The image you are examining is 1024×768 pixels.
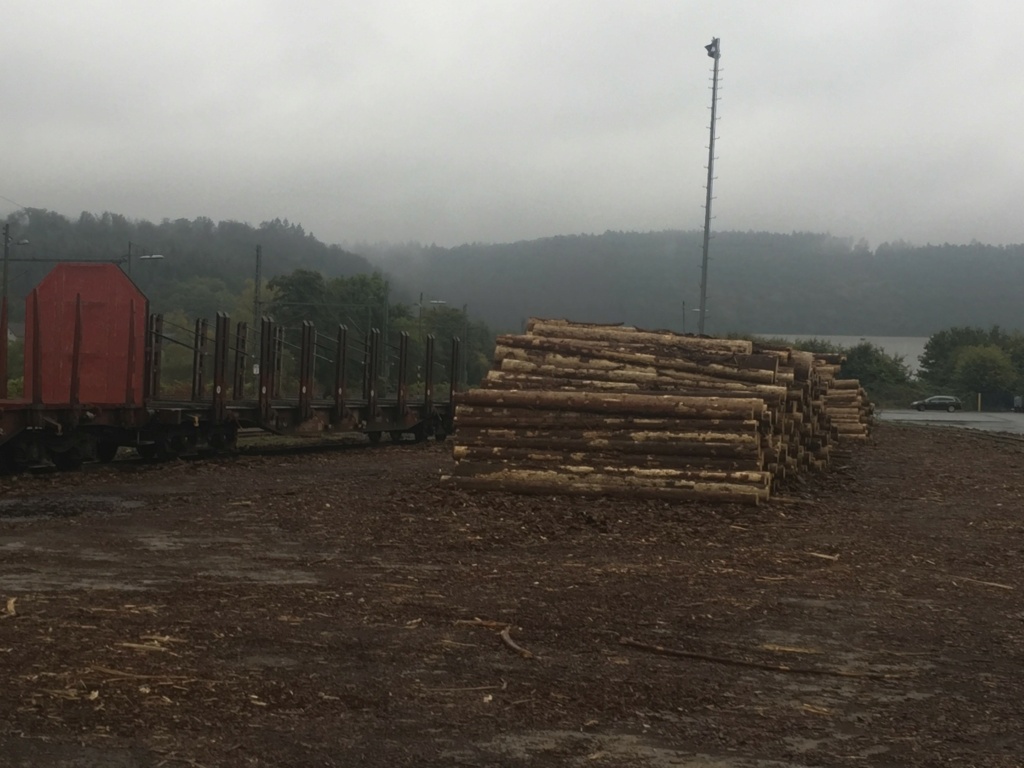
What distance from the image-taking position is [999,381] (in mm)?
96500

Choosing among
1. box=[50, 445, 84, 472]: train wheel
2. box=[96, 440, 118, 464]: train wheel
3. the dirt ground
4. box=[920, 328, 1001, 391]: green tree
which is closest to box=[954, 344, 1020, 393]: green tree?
box=[920, 328, 1001, 391]: green tree

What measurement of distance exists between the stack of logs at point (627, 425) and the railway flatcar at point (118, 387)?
21.1 ft

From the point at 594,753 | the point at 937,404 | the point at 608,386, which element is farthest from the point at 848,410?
the point at 937,404

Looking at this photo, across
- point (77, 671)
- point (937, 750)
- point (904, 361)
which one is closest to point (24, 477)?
point (77, 671)

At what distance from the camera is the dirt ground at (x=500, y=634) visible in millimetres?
4977

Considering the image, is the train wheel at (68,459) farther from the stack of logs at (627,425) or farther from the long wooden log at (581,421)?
the long wooden log at (581,421)

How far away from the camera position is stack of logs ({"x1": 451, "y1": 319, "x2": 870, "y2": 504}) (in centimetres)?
1301

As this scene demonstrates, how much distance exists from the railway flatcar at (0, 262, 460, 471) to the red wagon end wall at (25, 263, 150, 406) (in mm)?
16

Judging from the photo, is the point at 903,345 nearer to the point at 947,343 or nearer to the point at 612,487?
the point at 947,343

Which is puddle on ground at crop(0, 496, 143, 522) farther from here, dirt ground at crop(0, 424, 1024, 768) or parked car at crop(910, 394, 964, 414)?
parked car at crop(910, 394, 964, 414)

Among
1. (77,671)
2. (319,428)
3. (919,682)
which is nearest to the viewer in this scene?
(77,671)

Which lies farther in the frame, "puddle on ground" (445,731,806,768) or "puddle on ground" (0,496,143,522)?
"puddle on ground" (0,496,143,522)

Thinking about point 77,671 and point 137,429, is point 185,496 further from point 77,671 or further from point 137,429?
point 77,671

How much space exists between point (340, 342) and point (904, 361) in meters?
94.0
